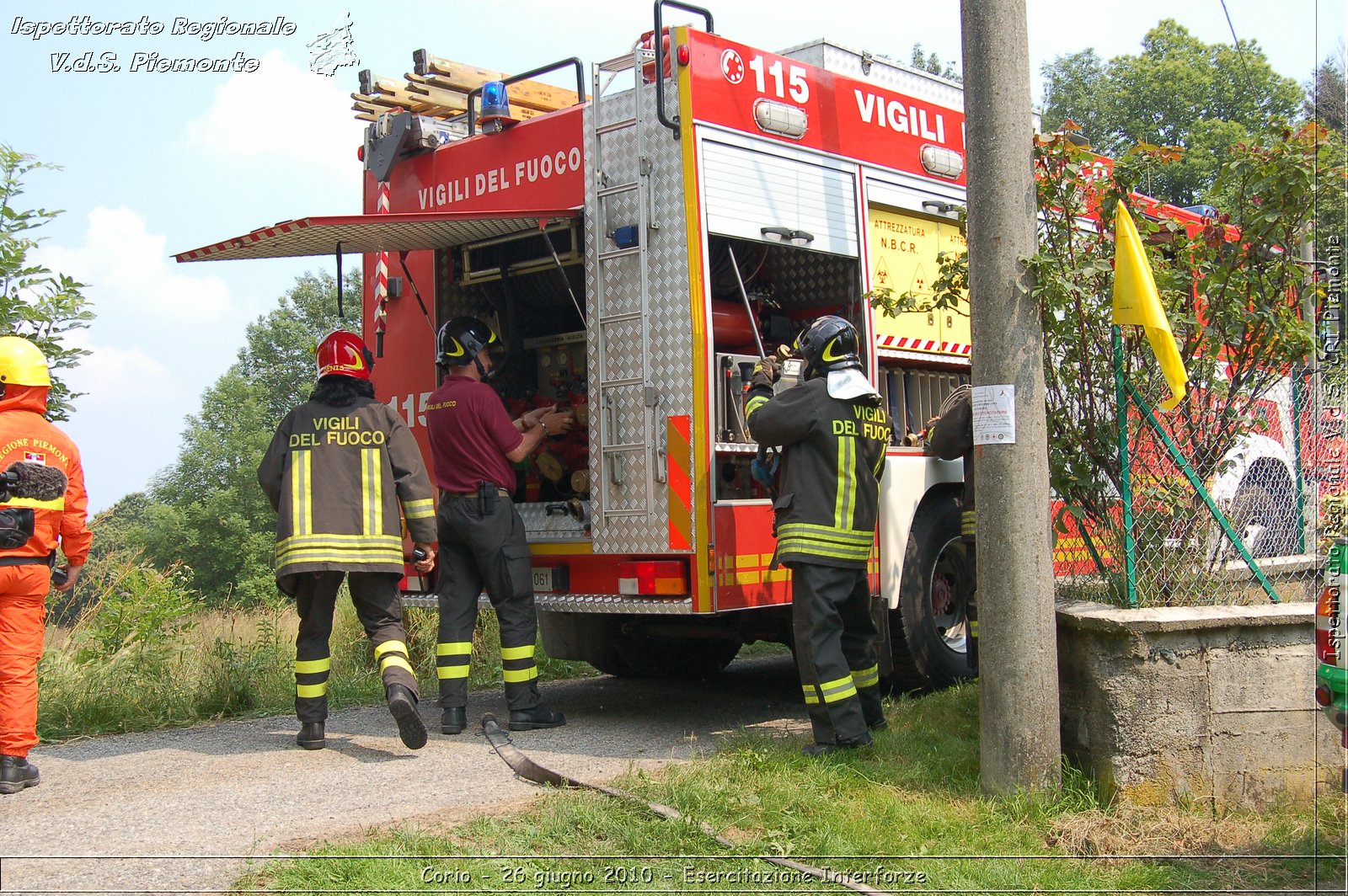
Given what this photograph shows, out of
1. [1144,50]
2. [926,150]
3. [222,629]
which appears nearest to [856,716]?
[926,150]

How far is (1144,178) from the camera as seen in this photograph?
16.3 ft

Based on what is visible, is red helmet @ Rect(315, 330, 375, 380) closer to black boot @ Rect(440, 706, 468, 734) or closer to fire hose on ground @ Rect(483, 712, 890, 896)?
black boot @ Rect(440, 706, 468, 734)

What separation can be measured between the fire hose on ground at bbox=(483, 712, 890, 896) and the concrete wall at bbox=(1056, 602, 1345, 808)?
128 cm

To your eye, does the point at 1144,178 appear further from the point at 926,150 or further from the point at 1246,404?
the point at 926,150

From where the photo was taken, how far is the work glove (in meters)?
5.76

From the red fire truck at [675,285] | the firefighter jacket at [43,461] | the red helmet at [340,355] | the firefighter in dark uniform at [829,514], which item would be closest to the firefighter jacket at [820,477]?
the firefighter in dark uniform at [829,514]

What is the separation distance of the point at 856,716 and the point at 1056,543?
1.13 m

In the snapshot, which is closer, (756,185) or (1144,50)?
(756,185)

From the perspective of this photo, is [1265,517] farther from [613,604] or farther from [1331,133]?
[613,604]

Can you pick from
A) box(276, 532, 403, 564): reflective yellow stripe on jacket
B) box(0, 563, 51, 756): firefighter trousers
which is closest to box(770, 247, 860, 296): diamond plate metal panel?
box(276, 532, 403, 564): reflective yellow stripe on jacket

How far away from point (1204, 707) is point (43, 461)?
4.82 metres

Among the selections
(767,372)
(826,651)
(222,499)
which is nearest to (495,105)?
(767,372)

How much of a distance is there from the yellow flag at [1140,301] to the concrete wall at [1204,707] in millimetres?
882

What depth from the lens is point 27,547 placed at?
198 inches
